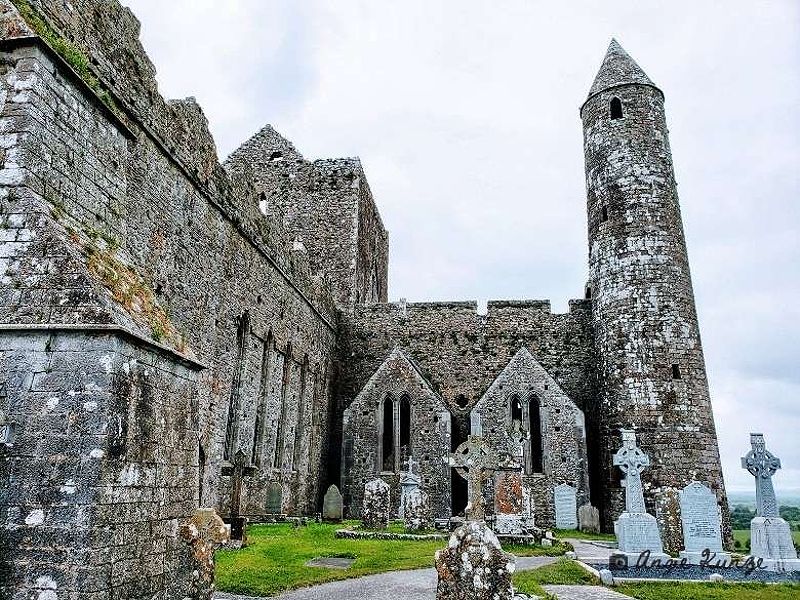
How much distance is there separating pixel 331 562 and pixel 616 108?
16.8m

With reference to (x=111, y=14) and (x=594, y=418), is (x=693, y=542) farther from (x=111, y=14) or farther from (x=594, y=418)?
(x=111, y=14)

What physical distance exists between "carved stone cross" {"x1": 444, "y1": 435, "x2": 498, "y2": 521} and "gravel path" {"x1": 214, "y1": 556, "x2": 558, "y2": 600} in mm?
1078

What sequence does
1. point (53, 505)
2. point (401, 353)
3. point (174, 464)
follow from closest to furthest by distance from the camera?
point (53, 505) → point (174, 464) → point (401, 353)

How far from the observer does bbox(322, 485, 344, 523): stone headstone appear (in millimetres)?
17578

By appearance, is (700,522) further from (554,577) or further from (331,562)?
(331,562)

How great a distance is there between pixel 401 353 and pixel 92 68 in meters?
14.4

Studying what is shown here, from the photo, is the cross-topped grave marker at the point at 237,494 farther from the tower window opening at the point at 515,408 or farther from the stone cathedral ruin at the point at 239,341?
the tower window opening at the point at 515,408

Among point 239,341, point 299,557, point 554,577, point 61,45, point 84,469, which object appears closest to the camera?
point 84,469

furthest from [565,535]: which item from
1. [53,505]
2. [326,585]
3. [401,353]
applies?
[53,505]

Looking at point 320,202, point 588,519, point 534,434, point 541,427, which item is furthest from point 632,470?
point 320,202

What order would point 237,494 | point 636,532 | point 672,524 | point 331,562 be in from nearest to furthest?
point 331,562 < point 237,494 < point 636,532 < point 672,524

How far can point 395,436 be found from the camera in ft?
63.9

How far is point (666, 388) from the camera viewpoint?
55.5 feet

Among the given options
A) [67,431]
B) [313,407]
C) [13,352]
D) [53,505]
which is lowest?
[53,505]
